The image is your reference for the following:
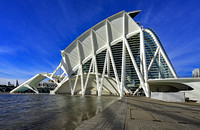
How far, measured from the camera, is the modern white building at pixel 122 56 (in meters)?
26.2

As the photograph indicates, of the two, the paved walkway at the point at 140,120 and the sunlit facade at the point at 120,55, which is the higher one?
the sunlit facade at the point at 120,55

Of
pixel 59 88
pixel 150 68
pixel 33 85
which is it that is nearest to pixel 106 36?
pixel 150 68

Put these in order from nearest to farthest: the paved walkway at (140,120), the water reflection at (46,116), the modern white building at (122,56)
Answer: the paved walkway at (140,120)
the water reflection at (46,116)
the modern white building at (122,56)

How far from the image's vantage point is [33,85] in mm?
51812

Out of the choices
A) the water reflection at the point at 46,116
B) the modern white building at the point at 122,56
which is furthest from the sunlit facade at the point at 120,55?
the water reflection at the point at 46,116

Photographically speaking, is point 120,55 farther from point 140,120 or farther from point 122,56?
point 140,120

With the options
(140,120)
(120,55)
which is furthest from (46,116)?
(120,55)

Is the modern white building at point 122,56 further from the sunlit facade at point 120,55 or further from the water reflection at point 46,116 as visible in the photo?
the water reflection at point 46,116

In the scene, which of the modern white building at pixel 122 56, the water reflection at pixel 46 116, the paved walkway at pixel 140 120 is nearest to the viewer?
the paved walkway at pixel 140 120

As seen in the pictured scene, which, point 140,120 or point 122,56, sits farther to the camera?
point 122,56

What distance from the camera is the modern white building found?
2616 cm

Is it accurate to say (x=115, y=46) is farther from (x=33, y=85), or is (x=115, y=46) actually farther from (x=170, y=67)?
(x=33, y=85)

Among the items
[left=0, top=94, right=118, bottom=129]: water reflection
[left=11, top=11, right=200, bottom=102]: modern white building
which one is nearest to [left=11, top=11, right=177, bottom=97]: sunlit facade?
[left=11, top=11, right=200, bottom=102]: modern white building

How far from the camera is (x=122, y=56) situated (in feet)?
89.7
